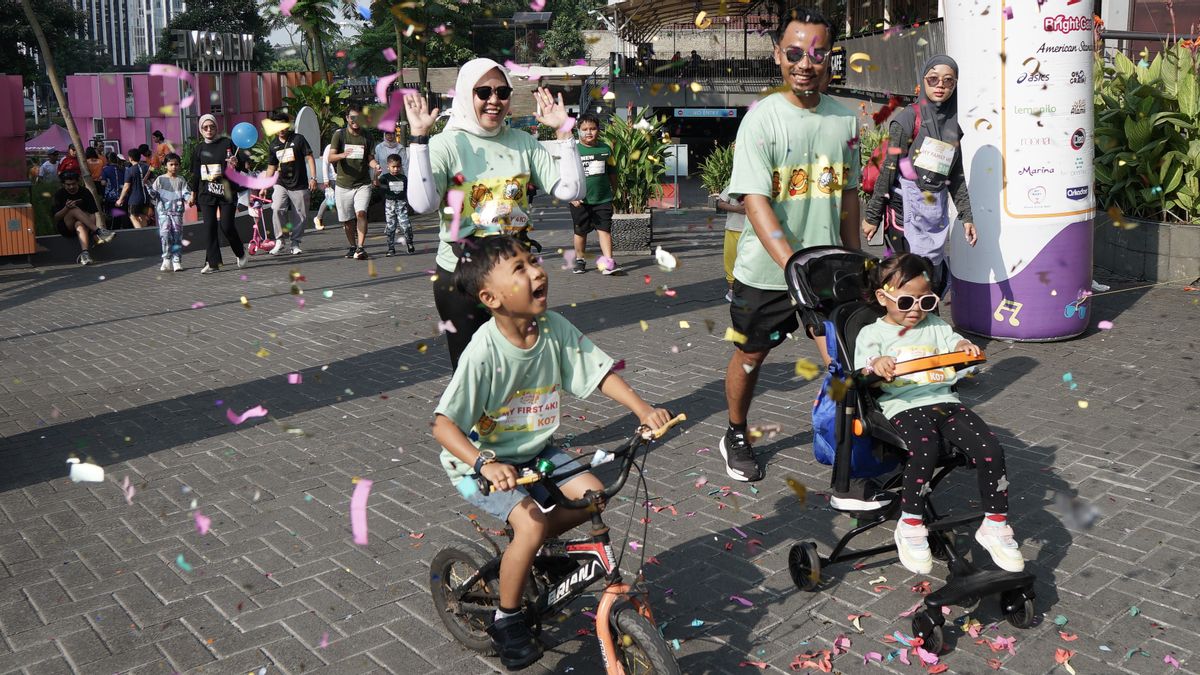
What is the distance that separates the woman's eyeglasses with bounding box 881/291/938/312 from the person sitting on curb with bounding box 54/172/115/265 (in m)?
13.9

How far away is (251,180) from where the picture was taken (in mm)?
16203

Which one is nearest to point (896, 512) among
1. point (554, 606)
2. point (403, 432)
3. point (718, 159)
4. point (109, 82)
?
point (554, 606)

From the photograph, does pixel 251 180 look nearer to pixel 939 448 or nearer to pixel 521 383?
pixel 521 383

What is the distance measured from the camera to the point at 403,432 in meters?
6.80

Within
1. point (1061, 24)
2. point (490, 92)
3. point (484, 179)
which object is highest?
point (1061, 24)

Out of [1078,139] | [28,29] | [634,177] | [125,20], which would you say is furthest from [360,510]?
[125,20]

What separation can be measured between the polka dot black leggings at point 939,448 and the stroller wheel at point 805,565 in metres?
0.40

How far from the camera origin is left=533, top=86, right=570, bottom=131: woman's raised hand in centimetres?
547

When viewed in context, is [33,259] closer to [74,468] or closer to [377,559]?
[74,468]

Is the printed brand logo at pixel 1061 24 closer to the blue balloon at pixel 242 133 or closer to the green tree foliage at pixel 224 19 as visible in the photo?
the blue balloon at pixel 242 133

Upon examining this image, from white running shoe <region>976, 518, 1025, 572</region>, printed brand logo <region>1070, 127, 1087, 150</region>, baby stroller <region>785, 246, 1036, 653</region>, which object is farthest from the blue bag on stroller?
printed brand logo <region>1070, 127, 1087, 150</region>

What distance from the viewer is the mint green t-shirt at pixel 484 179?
5336 millimetres

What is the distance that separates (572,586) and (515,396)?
67 cm

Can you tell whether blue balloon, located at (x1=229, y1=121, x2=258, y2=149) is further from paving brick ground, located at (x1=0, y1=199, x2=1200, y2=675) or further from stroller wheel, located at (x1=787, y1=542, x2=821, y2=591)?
stroller wheel, located at (x1=787, y1=542, x2=821, y2=591)
